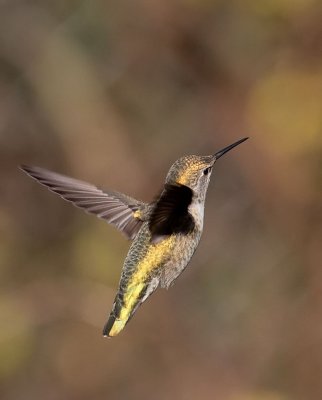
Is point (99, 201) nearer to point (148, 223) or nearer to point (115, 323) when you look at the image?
point (148, 223)

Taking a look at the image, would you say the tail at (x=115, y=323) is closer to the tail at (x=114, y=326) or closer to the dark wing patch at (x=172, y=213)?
the tail at (x=114, y=326)

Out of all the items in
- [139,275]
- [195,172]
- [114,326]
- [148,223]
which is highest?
[195,172]

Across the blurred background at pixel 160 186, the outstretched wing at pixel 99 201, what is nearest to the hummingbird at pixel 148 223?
the outstretched wing at pixel 99 201

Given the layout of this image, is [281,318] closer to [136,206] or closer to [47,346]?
[47,346]

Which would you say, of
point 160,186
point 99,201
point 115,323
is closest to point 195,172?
point 99,201

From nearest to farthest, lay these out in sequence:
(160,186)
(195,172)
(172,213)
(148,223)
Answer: (172,213), (195,172), (148,223), (160,186)

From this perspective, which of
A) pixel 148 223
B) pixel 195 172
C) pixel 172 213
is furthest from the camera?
pixel 148 223

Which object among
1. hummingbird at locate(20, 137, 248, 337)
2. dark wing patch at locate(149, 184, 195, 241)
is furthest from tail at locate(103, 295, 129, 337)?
dark wing patch at locate(149, 184, 195, 241)
